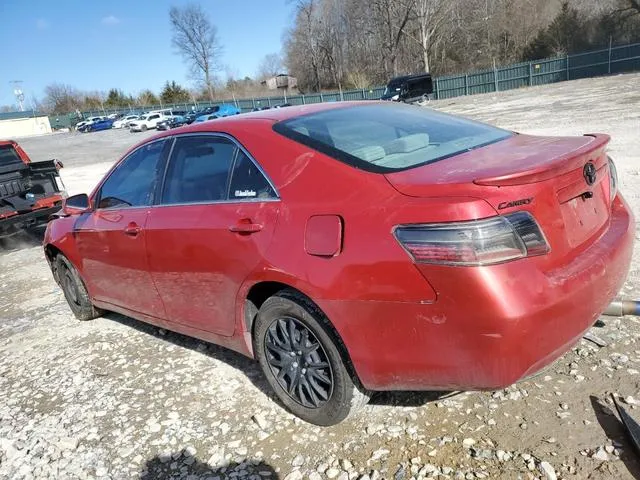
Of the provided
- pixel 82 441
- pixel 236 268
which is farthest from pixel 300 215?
pixel 82 441

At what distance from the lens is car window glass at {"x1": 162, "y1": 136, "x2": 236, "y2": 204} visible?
3.16m

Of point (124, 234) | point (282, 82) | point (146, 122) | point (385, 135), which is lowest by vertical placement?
point (146, 122)

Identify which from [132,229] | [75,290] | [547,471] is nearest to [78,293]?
[75,290]

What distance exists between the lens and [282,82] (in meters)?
77.8

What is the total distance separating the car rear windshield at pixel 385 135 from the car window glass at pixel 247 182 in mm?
261

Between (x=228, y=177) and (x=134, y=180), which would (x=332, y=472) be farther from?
(x=134, y=180)

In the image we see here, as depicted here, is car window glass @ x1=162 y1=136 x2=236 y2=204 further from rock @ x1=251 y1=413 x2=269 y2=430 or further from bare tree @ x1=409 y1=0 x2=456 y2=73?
bare tree @ x1=409 y1=0 x2=456 y2=73

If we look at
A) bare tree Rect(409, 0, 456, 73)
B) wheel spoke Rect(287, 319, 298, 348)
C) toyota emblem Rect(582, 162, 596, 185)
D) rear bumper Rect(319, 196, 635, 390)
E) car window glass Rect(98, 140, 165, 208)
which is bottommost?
wheel spoke Rect(287, 319, 298, 348)

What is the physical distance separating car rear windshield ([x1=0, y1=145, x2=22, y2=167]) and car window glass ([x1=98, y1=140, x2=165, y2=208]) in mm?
6864

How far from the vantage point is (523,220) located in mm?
2111

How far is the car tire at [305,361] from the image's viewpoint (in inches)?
103

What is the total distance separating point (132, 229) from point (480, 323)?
2.65 m

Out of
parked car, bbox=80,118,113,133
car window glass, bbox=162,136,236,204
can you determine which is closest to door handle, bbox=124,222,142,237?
car window glass, bbox=162,136,236,204

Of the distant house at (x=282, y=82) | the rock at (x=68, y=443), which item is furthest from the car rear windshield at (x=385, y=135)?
the distant house at (x=282, y=82)
